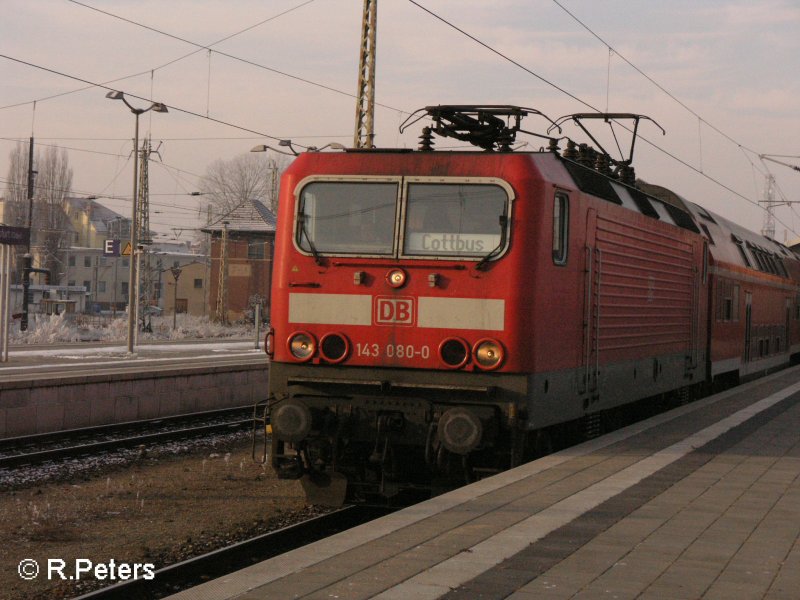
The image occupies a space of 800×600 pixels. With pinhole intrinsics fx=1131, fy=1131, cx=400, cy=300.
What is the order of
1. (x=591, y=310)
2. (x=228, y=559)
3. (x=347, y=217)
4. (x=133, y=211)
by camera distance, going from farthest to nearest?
(x=133, y=211) → (x=591, y=310) → (x=347, y=217) → (x=228, y=559)

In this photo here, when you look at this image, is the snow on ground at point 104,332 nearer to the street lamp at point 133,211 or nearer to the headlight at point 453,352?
the street lamp at point 133,211

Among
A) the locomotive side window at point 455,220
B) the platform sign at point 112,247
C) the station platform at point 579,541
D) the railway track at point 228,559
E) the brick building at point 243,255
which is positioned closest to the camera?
the station platform at point 579,541

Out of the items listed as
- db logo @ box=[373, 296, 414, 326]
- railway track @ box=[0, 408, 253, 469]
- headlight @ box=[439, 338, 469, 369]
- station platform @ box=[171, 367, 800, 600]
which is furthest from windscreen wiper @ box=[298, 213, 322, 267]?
railway track @ box=[0, 408, 253, 469]

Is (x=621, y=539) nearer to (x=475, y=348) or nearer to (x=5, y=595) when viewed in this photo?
(x=475, y=348)

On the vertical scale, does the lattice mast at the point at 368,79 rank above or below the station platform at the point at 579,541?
above

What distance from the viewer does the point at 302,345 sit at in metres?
9.59

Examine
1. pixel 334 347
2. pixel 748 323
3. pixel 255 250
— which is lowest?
pixel 334 347

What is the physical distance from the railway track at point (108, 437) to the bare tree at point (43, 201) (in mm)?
68389

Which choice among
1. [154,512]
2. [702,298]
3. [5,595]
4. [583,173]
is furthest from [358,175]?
[702,298]

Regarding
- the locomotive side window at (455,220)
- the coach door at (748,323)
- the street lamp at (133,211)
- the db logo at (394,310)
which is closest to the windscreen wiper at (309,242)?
the db logo at (394,310)

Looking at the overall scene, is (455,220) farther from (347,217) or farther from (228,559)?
(228,559)

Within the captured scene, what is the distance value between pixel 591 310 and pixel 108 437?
7587 mm

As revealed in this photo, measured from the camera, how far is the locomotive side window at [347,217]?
31.4 feet

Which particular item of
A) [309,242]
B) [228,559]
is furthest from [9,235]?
[228,559]
